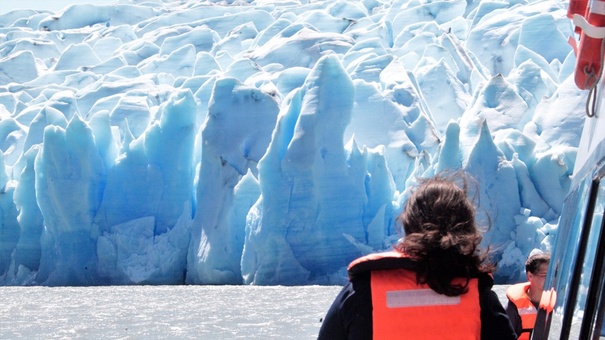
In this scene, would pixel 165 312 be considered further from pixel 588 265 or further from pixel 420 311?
pixel 588 265

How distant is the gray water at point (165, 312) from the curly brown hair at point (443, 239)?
6.12 metres

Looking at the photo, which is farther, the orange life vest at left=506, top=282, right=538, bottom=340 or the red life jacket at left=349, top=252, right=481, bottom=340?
the orange life vest at left=506, top=282, right=538, bottom=340

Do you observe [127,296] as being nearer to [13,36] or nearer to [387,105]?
[387,105]

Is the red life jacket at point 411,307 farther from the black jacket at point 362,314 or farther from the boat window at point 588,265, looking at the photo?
the boat window at point 588,265

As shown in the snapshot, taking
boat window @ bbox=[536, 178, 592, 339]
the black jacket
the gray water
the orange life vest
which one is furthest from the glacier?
the black jacket

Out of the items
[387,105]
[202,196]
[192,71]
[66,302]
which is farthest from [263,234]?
[192,71]

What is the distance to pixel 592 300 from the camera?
3.96 feet

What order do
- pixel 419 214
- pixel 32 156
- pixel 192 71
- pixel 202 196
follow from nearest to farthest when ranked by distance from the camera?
pixel 419 214 → pixel 202 196 → pixel 32 156 → pixel 192 71

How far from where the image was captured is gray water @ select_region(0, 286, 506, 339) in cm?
816

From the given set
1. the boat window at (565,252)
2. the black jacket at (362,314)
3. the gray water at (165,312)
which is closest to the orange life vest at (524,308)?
the boat window at (565,252)

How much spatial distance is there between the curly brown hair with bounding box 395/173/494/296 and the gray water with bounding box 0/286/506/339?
20.1 ft

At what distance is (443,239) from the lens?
4.50 ft

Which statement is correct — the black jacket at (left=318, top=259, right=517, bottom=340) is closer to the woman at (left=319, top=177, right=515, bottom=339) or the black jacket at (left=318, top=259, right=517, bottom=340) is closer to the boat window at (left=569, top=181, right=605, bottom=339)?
the woman at (left=319, top=177, right=515, bottom=339)

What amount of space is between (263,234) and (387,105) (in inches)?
139
